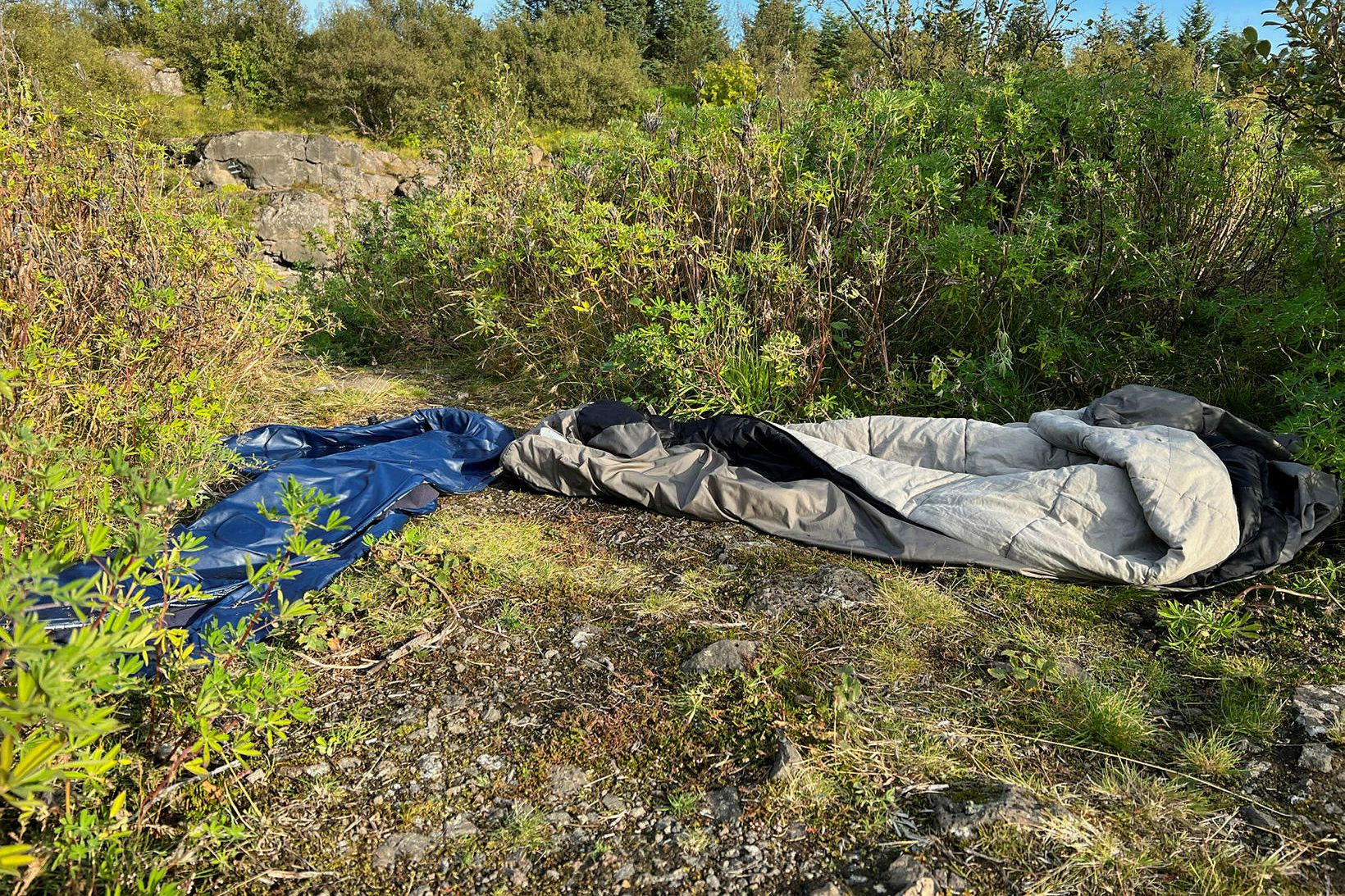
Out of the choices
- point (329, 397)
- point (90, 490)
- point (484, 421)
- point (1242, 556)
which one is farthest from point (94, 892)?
point (329, 397)

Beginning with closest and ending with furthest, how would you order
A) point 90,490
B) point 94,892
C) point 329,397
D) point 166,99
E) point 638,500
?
point 94,892 → point 90,490 → point 638,500 → point 329,397 → point 166,99

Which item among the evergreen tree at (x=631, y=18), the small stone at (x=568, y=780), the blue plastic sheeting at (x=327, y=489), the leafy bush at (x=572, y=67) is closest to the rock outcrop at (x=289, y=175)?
the leafy bush at (x=572, y=67)

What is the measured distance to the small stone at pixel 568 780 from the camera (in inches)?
70.2

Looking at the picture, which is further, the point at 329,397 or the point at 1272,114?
the point at 329,397

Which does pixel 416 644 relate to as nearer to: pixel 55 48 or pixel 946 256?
pixel 946 256

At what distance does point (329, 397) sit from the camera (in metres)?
4.64

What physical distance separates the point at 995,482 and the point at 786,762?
1.58m

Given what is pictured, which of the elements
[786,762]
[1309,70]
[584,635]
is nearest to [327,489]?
[584,635]

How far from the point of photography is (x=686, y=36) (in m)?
22.0

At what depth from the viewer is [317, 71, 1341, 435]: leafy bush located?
137 inches

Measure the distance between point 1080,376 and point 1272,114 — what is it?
1.33 metres

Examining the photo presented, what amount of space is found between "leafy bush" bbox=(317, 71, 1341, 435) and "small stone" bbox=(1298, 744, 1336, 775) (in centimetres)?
157

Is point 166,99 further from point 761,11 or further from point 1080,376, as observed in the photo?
point 1080,376

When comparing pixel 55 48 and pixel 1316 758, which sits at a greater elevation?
pixel 55 48
